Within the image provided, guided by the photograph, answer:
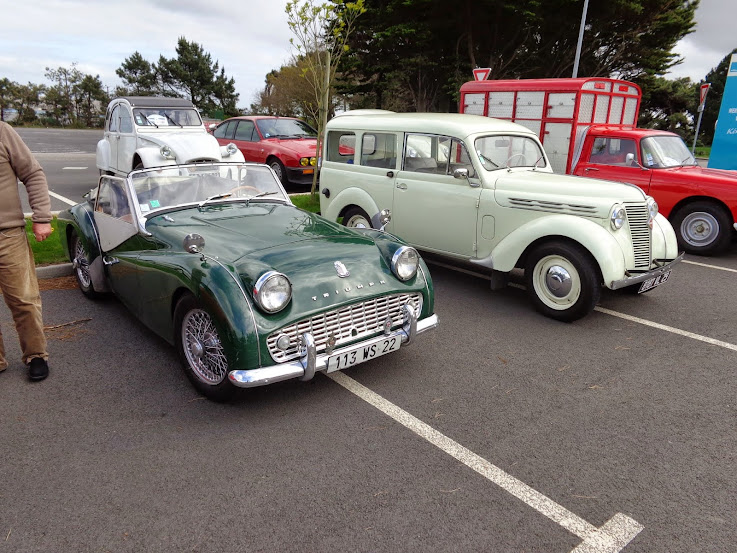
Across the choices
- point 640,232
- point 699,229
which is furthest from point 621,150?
point 640,232

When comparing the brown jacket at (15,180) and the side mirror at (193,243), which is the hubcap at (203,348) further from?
the brown jacket at (15,180)

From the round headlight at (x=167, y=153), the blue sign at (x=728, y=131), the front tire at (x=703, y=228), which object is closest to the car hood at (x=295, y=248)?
the round headlight at (x=167, y=153)

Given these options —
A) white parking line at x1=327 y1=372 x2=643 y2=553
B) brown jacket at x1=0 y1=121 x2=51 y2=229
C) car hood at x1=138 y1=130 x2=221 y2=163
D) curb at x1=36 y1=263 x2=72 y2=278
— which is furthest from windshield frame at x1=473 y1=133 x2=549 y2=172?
car hood at x1=138 y1=130 x2=221 y2=163

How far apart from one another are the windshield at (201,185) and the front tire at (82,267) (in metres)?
1.20

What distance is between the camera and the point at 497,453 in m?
3.09

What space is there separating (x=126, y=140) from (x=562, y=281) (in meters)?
9.33

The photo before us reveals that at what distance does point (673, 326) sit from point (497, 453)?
121 inches

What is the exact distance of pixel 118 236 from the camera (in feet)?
14.9

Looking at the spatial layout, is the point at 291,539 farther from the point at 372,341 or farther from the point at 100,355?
the point at 100,355

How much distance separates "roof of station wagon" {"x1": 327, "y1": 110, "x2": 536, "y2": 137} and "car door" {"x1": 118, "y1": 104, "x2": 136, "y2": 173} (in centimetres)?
545

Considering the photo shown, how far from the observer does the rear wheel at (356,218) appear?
280 inches

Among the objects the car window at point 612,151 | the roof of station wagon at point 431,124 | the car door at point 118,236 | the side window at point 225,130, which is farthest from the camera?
the side window at point 225,130

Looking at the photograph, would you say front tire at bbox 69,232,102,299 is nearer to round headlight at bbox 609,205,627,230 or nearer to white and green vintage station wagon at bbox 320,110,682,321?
white and green vintage station wagon at bbox 320,110,682,321

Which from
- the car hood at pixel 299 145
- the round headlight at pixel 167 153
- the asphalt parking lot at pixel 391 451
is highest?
the car hood at pixel 299 145
